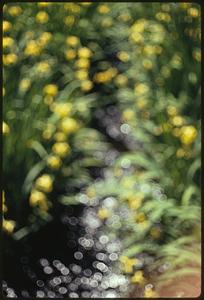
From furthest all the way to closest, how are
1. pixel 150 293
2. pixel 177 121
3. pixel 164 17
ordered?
pixel 164 17 → pixel 177 121 → pixel 150 293

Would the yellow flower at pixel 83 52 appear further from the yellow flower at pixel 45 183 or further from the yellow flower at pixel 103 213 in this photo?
the yellow flower at pixel 103 213

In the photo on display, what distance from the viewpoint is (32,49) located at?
2754mm

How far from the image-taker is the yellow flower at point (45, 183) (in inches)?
104

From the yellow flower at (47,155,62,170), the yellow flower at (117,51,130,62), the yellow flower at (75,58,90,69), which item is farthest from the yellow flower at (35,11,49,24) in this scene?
the yellow flower at (47,155,62,170)

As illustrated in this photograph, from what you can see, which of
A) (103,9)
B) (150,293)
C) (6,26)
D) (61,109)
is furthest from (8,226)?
(103,9)

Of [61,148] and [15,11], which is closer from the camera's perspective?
[61,148]

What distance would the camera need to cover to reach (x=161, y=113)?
267cm

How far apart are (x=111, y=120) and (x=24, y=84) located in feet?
1.39

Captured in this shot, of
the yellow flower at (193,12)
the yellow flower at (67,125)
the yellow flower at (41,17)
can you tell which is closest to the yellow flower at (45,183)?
the yellow flower at (67,125)

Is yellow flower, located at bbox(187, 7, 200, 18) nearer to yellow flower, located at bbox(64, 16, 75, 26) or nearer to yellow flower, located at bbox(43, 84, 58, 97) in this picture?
yellow flower, located at bbox(64, 16, 75, 26)

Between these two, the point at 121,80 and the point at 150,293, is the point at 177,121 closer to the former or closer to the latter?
the point at 121,80

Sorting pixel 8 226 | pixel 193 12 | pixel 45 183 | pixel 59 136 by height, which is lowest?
pixel 8 226

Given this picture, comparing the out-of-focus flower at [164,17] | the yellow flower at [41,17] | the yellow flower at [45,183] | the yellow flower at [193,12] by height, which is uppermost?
the yellow flower at [193,12]

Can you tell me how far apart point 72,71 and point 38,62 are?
159mm
